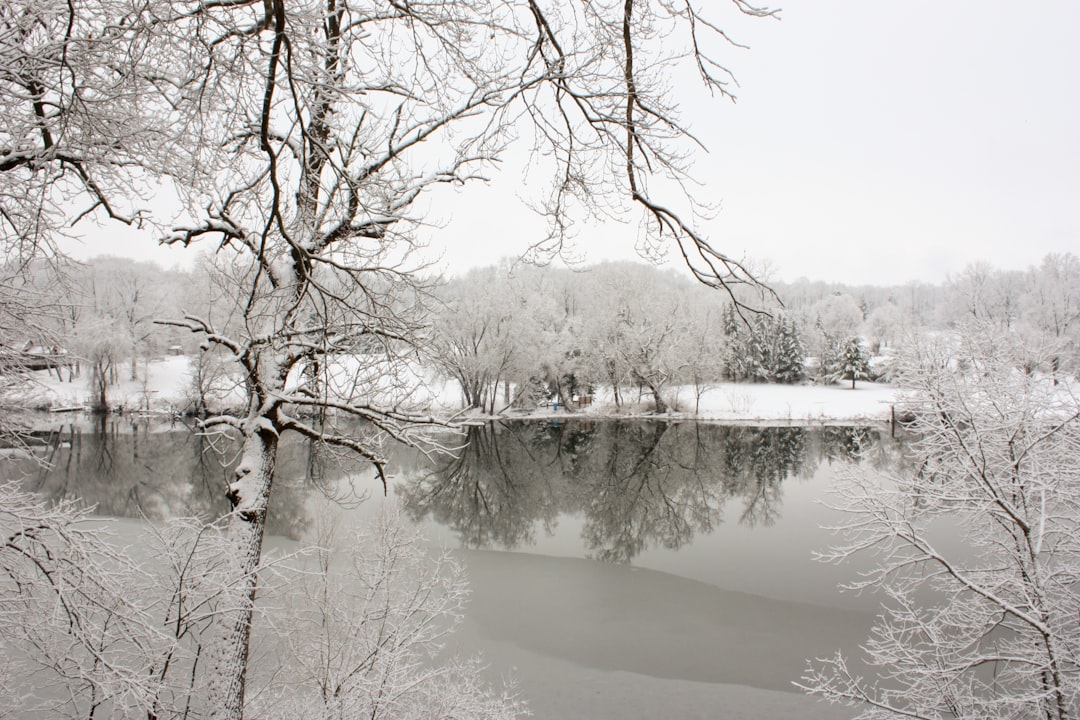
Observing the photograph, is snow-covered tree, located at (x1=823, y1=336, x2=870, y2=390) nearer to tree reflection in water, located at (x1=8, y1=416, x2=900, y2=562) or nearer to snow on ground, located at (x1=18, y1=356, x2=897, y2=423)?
snow on ground, located at (x1=18, y1=356, x2=897, y2=423)

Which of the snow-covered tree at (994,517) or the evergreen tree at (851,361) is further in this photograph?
the evergreen tree at (851,361)

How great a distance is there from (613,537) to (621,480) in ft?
16.0

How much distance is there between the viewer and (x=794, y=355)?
134 feet

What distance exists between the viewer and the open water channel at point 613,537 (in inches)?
364

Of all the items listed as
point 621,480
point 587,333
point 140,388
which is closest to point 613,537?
point 621,480

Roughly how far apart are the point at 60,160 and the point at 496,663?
908cm

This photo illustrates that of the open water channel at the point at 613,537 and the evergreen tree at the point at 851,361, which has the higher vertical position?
the evergreen tree at the point at 851,361

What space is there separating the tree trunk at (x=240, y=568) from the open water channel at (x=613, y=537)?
0.67 m

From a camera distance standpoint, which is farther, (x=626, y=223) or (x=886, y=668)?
(x=886, y=668)

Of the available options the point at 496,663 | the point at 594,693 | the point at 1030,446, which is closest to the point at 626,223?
the point at 1030,446

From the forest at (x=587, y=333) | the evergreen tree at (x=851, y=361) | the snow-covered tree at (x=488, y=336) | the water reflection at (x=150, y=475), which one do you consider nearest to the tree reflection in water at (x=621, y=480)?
the snow-covered tree at (x=488, y=336)

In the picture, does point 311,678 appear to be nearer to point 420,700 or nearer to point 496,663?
point 420,700

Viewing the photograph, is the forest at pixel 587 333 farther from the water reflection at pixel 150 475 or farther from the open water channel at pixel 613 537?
the open water channel at pixel 613 537

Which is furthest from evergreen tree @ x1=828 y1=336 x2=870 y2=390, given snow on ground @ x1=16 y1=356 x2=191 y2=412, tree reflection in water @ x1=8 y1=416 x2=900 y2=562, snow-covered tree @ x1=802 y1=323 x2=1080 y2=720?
snow on ground @ x1=16 y1=356 x2=191 y2=412
